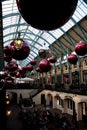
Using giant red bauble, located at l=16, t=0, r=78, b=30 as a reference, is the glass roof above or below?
above

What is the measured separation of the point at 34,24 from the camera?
55.3 inches

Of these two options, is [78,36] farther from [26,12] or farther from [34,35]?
[26,12]

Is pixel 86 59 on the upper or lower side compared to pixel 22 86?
upper

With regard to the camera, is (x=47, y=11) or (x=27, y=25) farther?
(x=27, y=25)

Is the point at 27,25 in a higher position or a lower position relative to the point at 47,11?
higher

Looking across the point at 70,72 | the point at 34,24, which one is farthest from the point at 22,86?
the point at 34,24

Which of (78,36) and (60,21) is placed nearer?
(60,21)

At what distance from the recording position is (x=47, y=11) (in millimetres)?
1261

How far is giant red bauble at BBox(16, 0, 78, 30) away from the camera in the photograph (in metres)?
1.24

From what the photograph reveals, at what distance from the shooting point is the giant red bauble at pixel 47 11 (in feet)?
4.05

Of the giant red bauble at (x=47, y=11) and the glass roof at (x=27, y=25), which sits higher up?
the glass roof at (x=27, y=25)

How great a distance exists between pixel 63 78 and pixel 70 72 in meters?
2.59

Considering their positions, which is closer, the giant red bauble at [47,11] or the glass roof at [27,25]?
the giant red bauble at [47,11]

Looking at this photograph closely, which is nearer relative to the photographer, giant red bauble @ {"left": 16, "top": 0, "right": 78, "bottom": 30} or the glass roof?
giant red bauble @ {"left": 16, "top": 0, "right": 78, "bottom": 30}
